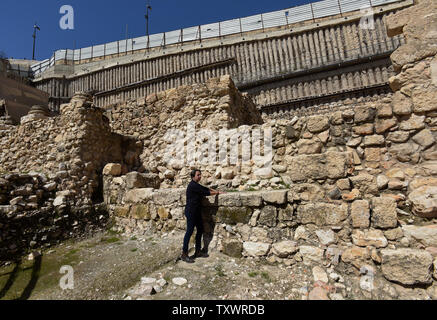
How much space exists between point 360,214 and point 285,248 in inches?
43.4

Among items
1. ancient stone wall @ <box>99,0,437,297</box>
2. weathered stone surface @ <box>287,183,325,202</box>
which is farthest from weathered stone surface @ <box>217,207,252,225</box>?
weathered stone surface @ <box>287,183,325,202</box>

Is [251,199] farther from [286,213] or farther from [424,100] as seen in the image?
[424,100]

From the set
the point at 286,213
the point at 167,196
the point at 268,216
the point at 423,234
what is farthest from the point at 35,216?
the point at 423,234

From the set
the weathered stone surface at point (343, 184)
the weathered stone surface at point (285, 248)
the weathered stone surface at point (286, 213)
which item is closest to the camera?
the weathered stone surface at point (343, 184)

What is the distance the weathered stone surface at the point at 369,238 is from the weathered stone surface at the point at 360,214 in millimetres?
86

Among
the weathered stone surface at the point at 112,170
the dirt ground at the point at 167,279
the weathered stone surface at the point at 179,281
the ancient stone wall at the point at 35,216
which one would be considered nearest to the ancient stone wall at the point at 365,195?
the dirt ground at the point at 167,279

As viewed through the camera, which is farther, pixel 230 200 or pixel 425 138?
pixel 230 200

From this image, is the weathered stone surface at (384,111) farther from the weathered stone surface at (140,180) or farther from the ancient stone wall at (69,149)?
the ancient stone wall at (69,149)

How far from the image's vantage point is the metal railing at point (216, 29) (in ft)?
43.1

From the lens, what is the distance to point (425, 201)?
8.32 ft

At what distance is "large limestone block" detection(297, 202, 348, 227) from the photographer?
2.91 meters

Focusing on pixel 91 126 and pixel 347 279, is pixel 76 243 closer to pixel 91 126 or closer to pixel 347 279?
pixel 91 126
